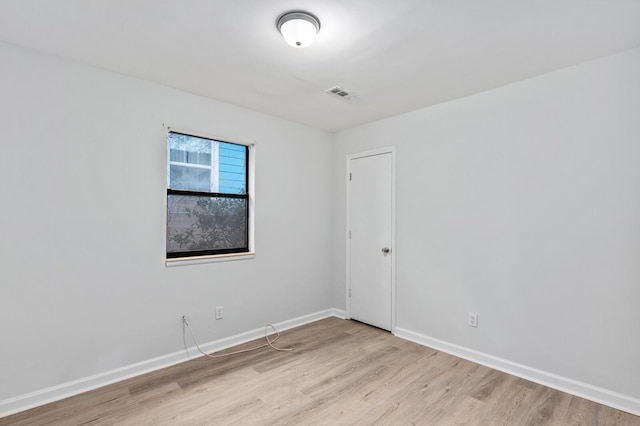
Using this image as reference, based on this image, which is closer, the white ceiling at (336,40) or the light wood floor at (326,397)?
the white ceiling at (336,40)

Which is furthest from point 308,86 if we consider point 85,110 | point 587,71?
point 587,71

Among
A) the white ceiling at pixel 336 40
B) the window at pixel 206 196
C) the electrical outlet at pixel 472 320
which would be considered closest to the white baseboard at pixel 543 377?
the electrical outlet at pixel 472 320

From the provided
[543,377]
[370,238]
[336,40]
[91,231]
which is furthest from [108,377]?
[543,377]

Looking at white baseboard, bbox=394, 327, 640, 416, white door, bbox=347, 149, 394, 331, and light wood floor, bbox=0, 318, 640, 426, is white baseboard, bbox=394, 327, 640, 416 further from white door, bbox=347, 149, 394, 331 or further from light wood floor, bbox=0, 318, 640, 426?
white door, bbox=347, 149, 394, 331

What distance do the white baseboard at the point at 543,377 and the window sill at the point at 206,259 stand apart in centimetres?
205

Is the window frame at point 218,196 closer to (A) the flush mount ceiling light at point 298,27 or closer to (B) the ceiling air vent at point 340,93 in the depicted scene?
(B) the ceiling air vent at point 340,93

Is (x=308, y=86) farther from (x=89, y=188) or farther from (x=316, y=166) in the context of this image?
(x=89, y=188)

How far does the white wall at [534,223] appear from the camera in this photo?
2.32 metres

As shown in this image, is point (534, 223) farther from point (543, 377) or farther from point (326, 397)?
point (326, 397)

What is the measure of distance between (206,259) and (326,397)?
5.50ft

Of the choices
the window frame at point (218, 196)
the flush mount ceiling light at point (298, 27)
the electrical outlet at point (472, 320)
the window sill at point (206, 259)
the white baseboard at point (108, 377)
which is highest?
the flush mount ceiling light at point (298, 27)

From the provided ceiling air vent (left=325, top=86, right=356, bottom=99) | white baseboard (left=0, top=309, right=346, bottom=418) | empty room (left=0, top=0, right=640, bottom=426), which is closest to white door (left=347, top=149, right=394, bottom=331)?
empty room (left=0, top=0, right=640, bottom=426)

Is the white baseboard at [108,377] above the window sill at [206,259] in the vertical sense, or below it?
below

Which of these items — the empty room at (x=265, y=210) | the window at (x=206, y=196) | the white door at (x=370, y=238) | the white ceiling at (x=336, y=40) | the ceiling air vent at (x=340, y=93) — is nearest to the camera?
the white ceiling at (x=336, y=40)
